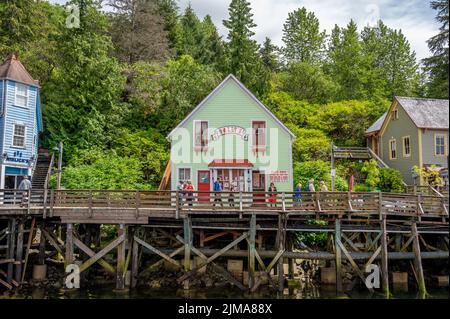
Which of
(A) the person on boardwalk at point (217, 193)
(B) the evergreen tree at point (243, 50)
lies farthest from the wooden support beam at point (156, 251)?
(B) the evergreen tree at point (243, 50)

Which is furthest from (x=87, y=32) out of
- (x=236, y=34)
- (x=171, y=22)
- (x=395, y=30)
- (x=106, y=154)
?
(x=395, y=30)

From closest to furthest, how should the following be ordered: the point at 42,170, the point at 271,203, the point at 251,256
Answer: the point at 251,256 < the point at 271,203 < the point at 42,170

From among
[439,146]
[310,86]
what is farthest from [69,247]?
[310,86]

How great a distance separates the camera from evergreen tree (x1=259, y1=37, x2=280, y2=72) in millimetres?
41875

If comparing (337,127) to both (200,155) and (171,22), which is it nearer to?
(200,155)

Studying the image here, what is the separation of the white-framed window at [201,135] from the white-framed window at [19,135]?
9.71 metres

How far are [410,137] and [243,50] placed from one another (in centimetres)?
1457

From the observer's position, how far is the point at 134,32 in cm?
3281

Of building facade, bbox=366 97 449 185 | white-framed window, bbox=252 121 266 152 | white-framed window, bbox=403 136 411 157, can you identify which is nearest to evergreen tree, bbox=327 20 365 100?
building facade, bbox=366 97 449 185

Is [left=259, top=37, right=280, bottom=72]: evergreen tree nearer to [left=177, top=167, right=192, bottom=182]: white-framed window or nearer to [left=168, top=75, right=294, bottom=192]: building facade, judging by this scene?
[left=168, top=75, right=294, bottom=192]: building facade

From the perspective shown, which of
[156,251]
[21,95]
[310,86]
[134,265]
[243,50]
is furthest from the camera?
[310,86]

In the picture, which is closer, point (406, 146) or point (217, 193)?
point (217, 193)

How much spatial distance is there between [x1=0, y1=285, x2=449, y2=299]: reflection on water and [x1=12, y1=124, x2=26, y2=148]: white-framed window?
374 inches

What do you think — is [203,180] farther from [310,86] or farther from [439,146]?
[310,86]
